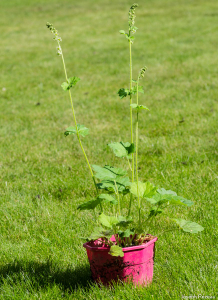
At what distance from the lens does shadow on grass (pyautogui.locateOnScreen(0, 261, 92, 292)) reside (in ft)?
8.11

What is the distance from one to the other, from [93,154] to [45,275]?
261 centimetres

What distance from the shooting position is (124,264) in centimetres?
224

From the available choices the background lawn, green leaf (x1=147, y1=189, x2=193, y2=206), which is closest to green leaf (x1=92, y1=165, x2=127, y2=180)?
green leaf (x1=147, y1=189, x2=193, y2=206)

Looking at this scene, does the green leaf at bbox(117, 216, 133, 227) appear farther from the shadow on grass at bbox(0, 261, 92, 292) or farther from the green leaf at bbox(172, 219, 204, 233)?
the shadow on grass at bbox(0, 261, 92, 292)

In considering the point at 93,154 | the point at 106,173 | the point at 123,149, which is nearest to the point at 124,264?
the point at 106,173

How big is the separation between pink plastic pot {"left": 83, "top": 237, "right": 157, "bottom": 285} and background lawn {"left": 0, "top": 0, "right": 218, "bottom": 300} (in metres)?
0.07

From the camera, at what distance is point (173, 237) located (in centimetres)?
290

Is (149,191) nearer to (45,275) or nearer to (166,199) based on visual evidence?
(166,199)

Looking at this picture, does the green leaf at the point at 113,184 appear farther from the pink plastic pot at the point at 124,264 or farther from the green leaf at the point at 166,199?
the pink plastic pot at the point at 124,264

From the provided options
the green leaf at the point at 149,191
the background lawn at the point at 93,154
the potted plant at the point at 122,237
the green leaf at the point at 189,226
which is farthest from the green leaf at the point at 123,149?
the background lawn at the point at 93,154

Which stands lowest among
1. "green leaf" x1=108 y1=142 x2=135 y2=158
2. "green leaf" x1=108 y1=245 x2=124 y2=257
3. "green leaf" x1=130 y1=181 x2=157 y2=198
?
"green leaf" x1=108 y1=245 x2=124 y2=257

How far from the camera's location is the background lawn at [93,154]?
2523 mm

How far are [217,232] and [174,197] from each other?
2.87 feet

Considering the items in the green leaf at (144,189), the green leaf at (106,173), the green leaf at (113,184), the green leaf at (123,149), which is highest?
the green leaf at (123,149)
